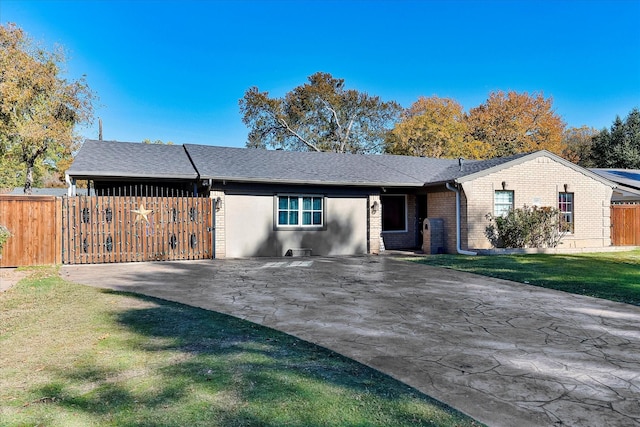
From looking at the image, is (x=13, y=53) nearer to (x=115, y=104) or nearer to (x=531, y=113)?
(x=115, y=104)

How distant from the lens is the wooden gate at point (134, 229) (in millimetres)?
11844

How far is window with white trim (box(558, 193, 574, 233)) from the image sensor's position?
16.3m

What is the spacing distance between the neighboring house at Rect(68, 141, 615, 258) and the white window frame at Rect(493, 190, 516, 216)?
0.12 feet

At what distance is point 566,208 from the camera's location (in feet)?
54.0

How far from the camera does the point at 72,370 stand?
3721 mm

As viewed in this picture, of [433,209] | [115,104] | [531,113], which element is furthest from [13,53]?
[531,113]

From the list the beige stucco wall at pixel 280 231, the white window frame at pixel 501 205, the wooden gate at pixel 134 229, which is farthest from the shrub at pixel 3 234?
the white window frame at pixel 501 205

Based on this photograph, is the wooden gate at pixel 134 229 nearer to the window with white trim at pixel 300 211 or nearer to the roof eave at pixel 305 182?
the roof eave at pixel 305 182

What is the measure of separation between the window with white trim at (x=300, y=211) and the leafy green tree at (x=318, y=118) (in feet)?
76.2

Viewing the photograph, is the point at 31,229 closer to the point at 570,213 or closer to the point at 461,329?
the point at 461,329

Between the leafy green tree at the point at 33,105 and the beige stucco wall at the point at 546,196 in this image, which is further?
the leafy green tree at the point at 33,105

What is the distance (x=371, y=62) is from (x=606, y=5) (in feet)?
52.3

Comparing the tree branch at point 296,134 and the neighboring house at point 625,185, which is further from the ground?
the tree branch at point 296,134

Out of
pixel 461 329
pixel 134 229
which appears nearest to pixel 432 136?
pixel 134 229
